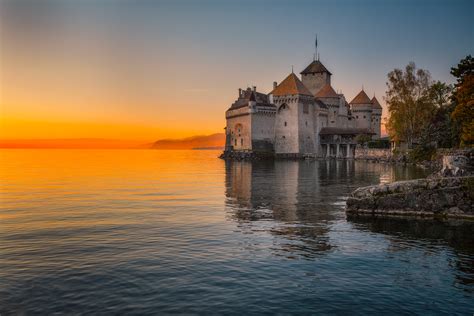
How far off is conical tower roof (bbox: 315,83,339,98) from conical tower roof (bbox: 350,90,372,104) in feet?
24.8

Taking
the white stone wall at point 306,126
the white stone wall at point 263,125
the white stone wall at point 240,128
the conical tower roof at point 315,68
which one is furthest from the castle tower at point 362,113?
the white stone wall at point 240,128

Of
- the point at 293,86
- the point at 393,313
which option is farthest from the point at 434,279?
the point at 293,86

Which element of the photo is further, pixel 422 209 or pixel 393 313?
pixel 422 209

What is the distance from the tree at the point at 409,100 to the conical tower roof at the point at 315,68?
36.5m

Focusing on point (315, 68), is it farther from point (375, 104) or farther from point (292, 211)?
point (292, 211)

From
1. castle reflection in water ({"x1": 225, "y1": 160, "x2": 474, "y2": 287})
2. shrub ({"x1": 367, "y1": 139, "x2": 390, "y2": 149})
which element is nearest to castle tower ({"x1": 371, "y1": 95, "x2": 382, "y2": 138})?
shrub ({"x1": 367, "y1": 139, "x2": 390, "y2": 149})

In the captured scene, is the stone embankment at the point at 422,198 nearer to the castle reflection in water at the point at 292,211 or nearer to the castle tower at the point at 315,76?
the castle reflection in water at the point at 292,211

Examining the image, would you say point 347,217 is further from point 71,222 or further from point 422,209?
point 71,222

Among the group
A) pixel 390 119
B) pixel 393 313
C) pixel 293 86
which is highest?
pixel 293 86

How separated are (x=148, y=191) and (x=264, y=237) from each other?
662 inches

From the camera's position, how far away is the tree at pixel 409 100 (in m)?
59.2

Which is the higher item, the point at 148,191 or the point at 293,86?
the point at 293,86

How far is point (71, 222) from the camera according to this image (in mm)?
17594

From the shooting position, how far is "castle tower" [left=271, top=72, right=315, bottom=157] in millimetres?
82438
